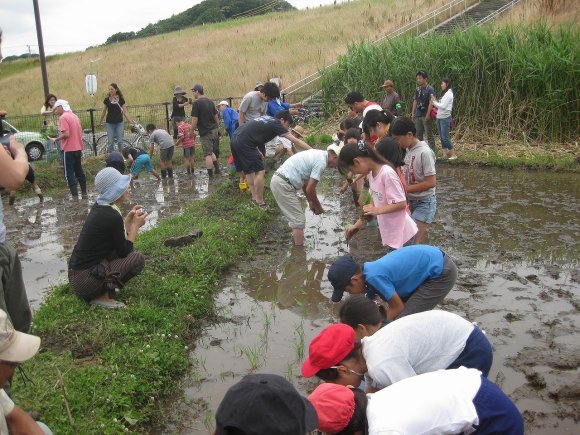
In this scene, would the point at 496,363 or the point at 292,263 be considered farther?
the point at 292,263

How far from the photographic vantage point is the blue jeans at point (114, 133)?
13982 millimetres

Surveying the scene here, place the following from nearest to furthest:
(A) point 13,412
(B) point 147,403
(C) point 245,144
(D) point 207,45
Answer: (A) point 13,412
(B) point 147,403
(C) point 245,144
(D) point 207,45

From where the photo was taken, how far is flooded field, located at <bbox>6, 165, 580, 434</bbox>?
13.8 feet

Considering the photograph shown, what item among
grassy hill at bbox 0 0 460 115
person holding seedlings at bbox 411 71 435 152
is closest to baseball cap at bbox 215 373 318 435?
person holding seedlings at bbox 411 71 435 152

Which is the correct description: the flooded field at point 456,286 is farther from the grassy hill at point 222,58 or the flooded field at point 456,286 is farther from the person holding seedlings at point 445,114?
the grassy hill at point 222,58

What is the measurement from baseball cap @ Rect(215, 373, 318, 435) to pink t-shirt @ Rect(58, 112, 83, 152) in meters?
9.69

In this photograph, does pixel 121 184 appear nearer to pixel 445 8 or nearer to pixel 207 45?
pixel 445 8

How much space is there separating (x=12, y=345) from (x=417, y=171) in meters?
4.08

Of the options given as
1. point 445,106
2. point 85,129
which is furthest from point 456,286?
point 85,129

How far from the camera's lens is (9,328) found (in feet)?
8.63

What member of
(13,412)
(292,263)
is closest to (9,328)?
(13,412)

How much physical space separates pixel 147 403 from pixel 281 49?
31.2 m

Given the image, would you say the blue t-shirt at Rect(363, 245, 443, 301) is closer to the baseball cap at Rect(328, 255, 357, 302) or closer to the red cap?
the baseball cap at Rect(328, 255, 357, 302)

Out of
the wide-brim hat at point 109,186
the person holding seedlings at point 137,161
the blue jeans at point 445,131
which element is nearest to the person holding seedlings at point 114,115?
the person holding seedlings at point 137,161
